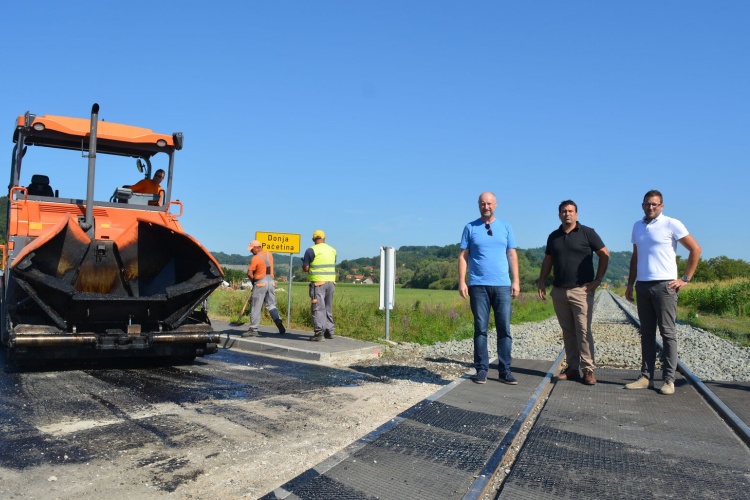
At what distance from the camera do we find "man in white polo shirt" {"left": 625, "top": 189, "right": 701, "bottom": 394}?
6.92 meters

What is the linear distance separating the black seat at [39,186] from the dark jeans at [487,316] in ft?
20.9

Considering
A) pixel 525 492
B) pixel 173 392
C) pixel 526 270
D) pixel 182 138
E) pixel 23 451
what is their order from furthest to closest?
1. pixel 526 270
2. pixel 182 138
3. pixel 173 392
4. pixel 23 451
5. pixel 525 492

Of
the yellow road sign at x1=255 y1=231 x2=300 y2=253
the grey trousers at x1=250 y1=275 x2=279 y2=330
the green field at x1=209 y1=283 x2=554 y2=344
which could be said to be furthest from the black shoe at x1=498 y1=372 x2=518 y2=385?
the yellow road sign at x1=255 y1=231 x2=300 y2=253

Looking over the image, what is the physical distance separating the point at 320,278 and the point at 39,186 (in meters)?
4.72

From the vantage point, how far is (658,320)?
7.06 metres

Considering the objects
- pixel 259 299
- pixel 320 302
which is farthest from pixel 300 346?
pixel 259 299

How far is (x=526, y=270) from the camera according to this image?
230 feet

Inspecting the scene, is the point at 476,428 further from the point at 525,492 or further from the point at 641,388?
the point at 641,388

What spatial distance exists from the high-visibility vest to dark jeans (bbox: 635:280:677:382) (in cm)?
582

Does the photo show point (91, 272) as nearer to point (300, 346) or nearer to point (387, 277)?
point (300, 346)

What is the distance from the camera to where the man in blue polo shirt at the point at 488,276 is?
7.49m

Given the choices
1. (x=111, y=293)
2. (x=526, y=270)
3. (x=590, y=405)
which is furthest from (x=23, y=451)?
(x=526, y=270)

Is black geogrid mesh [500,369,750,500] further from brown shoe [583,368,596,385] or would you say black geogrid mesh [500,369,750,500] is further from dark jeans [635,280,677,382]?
brown shoe [583,368,596,385]

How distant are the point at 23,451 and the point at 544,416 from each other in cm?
433
